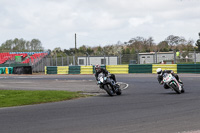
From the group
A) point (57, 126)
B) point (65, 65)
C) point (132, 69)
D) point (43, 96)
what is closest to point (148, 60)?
point (132, 69)

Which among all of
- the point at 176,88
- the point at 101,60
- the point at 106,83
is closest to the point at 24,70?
the point at 101,60

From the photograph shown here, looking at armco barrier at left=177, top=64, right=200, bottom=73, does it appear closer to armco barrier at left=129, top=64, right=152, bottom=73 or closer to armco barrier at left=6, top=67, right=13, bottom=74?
armco barrier at left=129, top=64, right=152, bottom=73

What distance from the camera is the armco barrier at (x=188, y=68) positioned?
30.2 m

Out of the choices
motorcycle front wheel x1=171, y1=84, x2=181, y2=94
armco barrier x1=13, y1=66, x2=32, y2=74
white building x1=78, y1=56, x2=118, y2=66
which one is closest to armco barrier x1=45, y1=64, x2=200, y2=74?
white building x1=78, y1=56, x2=118, y2=66

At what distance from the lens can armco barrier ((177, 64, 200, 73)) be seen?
30.2 meters

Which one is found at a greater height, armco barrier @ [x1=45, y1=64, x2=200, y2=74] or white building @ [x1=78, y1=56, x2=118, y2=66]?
white building @ [x1=78, y1=56, x2=118, y2=66]

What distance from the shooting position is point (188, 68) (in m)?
30.7

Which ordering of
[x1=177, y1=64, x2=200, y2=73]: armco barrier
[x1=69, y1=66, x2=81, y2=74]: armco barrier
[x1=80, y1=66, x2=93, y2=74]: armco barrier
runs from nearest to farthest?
1. [x1=177, y1=64, x2=200, y2=73]: armco barrier
2. [x1=80, y1=66, x2=93, y2=74]: armco barrier
3. [x1=69, y1=66, x2=81, y2=74]: armco barrier

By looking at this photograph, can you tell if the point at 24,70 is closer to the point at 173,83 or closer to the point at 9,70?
the point at 9,70

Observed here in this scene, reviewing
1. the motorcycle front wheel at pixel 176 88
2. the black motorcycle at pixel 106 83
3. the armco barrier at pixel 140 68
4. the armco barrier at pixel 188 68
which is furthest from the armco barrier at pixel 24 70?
the motorcycle front wheel at pixel 176 88

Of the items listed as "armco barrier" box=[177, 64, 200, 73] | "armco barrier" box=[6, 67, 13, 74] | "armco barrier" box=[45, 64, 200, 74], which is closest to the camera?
"armco barrier" box=[177, 64, 200, 73]

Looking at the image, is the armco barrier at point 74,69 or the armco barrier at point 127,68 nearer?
the armco barrier at point 127,68

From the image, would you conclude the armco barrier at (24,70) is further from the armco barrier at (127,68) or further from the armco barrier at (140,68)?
the armco barrier at (140,68)

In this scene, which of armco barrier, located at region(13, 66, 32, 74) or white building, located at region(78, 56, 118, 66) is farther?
armco barrier, located at region(13, 66, 32, 74)
